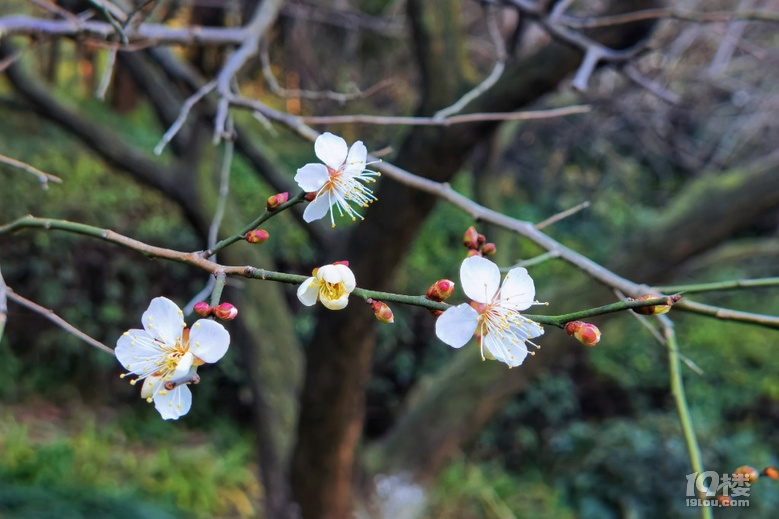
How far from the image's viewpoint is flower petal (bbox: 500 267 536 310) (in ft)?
2.13

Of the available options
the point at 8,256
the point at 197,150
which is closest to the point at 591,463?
the point at 197,150

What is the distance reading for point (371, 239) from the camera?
2.05 m

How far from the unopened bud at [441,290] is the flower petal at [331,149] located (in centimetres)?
16

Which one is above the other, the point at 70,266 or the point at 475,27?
the point at 475,27

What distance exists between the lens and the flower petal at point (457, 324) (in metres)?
0.60

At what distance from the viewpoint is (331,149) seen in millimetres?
692

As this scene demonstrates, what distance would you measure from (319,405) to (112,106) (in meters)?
4.97

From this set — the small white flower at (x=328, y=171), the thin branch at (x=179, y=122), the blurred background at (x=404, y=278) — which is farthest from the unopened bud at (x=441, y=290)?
the blurred background at (x=404, y=278)

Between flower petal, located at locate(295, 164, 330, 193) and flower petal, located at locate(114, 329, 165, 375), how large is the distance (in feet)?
0.68

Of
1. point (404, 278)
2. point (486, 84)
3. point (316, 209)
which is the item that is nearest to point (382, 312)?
point (316, 209)

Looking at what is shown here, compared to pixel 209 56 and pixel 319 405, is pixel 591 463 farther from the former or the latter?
pixel 209 56

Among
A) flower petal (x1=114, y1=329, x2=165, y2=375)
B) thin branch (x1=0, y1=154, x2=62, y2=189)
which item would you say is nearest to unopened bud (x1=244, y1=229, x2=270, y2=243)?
flower petal (x1=114, y1=329, x2=165, y2=375)

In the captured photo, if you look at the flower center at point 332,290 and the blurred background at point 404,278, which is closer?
the flower center at point 332,290

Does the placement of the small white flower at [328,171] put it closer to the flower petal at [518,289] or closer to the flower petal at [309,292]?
the flower petal at [309,292]
